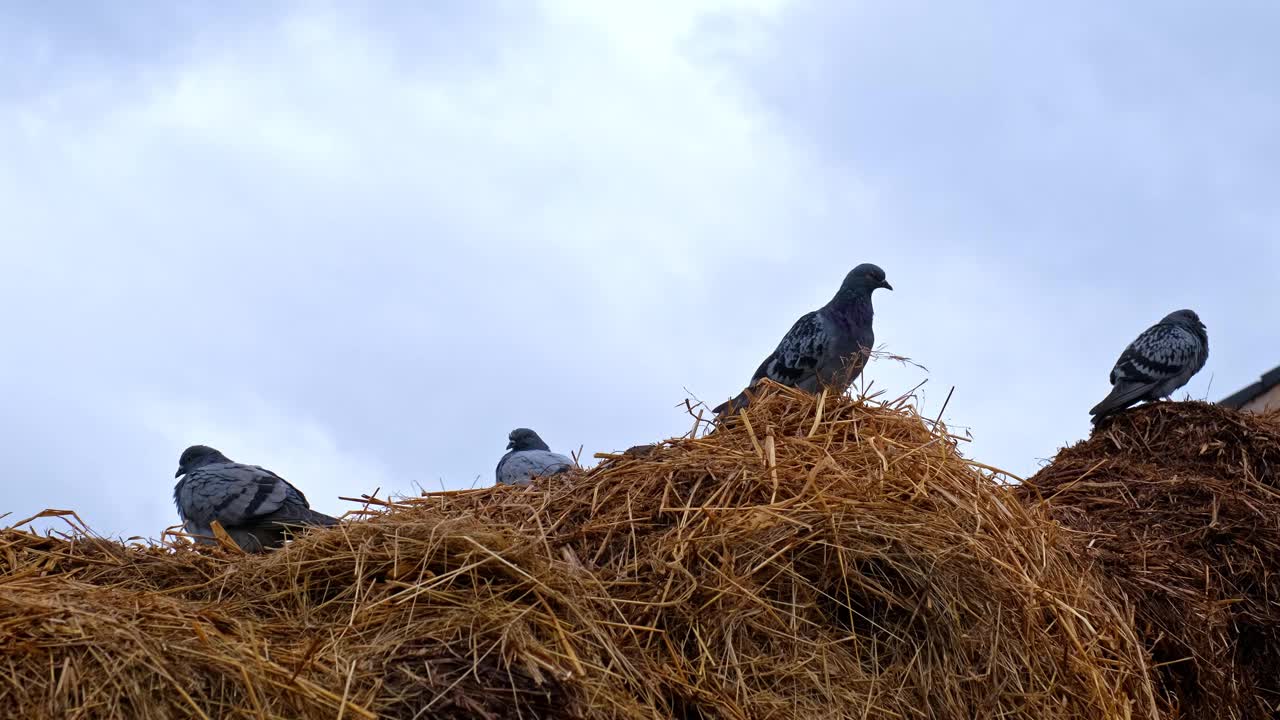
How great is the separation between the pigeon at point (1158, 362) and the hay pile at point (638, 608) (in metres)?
3.66

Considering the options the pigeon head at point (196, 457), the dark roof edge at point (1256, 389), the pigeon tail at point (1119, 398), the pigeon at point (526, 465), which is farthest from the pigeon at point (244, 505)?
the dark roof edge at point (1256, 389)

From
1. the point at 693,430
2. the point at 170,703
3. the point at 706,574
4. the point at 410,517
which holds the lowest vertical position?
the point at 170,703

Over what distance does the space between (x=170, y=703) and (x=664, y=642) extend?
133 centimetres

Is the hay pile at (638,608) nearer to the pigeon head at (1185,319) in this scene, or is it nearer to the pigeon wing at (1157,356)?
the pigeon wing at (1157,356)

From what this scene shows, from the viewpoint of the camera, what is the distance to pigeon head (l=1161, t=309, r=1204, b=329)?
934 cm

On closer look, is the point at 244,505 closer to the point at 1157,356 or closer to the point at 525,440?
the point at 525,440

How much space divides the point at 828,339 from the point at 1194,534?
2828mm

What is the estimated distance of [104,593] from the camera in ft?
11.1

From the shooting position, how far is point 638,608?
3574 mm

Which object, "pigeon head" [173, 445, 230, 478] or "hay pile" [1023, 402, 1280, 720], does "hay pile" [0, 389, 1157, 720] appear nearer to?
"hay pile" [1023, 402, 1280, 720]

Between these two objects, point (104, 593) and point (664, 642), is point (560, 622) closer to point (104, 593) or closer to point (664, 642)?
point (664, 642)

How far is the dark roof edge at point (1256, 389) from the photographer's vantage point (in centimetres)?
992

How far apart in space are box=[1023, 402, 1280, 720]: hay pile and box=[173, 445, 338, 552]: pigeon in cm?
368

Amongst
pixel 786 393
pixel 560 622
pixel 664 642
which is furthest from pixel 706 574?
pixel 786 393
